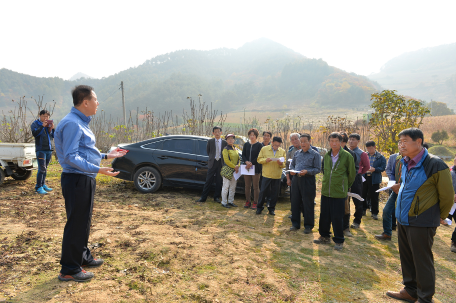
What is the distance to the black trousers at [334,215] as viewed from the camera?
14.0 feet

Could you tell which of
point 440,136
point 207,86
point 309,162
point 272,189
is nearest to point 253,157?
point 272,189

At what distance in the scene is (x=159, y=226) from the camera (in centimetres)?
460

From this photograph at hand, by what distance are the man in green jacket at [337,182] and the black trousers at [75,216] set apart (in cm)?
336

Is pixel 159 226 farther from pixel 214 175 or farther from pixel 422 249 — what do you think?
pixel 422 249

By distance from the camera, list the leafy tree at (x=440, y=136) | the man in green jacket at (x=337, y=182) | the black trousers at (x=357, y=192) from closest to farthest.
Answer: the man in green jacket at (x=337, y=182) < the black trousers at (x=357, y=192) < the leafy tree at (x=440, y=136)

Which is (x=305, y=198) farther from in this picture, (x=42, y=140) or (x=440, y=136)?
(x=440, y=136)

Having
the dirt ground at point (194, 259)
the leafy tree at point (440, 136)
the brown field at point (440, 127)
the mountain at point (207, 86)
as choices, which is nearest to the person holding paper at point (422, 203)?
the dirt ground at point (194, 259)

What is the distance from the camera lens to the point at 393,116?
934cm

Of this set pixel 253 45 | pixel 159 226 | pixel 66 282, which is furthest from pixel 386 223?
pixel 253 45

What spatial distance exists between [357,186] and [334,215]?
1278 mm

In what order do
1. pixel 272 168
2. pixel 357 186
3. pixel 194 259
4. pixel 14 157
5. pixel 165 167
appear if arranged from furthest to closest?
pixel 165 167, pixel 14 157, pixel 272 168, pixel 357 186, pixel 194 259

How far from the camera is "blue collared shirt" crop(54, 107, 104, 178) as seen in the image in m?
2.46

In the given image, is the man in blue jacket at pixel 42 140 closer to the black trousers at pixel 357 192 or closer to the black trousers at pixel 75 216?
the black trousers at pixel 75 216

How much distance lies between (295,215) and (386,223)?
167 cm
